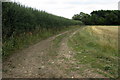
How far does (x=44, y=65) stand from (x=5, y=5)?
4.85 metres

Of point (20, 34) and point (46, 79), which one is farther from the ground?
point (20, 34)

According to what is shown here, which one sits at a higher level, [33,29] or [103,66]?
[33,29]

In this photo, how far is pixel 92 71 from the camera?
5414mm

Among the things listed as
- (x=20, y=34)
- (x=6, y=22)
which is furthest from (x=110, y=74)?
(x=20, y=34)

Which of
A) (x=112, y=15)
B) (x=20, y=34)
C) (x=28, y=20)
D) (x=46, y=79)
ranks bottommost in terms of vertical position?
(x=46, y=79)

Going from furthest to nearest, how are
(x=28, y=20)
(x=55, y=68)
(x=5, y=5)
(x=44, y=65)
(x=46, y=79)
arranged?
(x=28, y=20), (x=5, y=5), (x=44, y=65), (x=55, y=68), (x=46, y=79)

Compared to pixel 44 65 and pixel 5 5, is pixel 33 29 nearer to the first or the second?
pixel 5 5

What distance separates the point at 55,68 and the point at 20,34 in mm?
7098

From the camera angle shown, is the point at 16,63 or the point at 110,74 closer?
the point at 110,74

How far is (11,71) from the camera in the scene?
5.48 metres

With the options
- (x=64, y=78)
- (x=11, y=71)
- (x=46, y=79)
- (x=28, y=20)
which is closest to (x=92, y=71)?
(x=64, y=78)

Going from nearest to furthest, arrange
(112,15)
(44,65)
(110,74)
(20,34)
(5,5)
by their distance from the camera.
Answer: (110,74) → (44,65) → (5,5) → (20,34) → (112,15)

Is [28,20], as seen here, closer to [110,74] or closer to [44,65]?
[44,65]

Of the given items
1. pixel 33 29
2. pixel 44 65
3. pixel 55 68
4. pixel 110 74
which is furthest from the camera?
pixel 33 29
